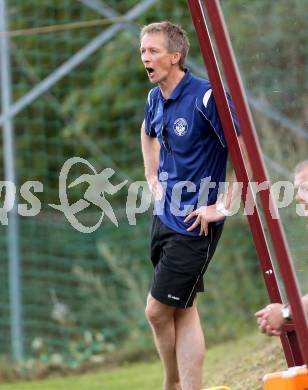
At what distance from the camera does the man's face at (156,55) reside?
519cm

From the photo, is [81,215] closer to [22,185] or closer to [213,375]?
[22,185]

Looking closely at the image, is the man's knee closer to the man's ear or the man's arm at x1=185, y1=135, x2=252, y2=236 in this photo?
the man's arm at x1=185, y1=135, x2=252, y2=236

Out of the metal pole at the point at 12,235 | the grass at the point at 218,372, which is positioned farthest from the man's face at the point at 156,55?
the metal pole at the point at 12,235

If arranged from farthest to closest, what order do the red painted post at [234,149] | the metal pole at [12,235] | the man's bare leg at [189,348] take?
the metal pole at [12,235] → the man's bare leg at [189,348] → the red painted post at [234,149]

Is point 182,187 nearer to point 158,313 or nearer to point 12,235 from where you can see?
point 158,313

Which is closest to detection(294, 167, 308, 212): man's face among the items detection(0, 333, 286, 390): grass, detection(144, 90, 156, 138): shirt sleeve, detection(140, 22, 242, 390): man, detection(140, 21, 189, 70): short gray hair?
detection(140, 22, 242, 390): man

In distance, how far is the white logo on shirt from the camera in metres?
5.19

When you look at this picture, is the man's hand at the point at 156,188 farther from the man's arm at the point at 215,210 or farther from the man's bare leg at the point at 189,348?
the man's bare leg at the point at 189,348

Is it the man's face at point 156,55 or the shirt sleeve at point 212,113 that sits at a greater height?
the man's face at point 156,55

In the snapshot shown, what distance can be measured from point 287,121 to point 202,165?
0.62 m

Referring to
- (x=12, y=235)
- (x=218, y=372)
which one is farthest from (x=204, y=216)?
(x=12, y=235)

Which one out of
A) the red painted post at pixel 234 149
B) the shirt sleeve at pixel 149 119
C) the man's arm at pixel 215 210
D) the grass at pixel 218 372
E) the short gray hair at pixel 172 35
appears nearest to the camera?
the red painted post at pixel 234 149

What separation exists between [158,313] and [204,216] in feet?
1.86

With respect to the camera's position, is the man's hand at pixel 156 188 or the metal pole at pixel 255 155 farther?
the man's hand at pixel 156 188
